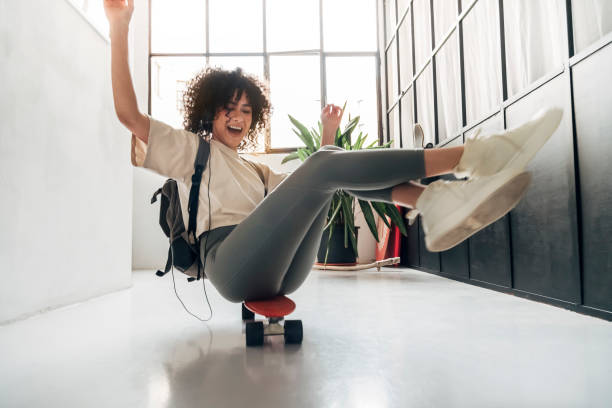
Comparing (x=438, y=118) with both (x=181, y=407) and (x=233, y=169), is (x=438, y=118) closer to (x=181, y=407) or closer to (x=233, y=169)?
(x=233, y=169)

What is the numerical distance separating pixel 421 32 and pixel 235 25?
8.00 feet

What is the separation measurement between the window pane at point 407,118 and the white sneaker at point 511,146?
10.3ft

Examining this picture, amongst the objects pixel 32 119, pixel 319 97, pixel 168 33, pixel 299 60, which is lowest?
pixel 32 119

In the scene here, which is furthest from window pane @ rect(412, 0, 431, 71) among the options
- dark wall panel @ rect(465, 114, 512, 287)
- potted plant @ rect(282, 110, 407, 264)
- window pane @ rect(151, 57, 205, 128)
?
window pane @ rect(151, 57, 205, 128)

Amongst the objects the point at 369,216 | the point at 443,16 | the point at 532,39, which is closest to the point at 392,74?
the point at 443,16

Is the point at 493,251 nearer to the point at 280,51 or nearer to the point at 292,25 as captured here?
the point at 280,51

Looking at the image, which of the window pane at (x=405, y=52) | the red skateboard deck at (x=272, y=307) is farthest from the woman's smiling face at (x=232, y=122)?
the window pane at (x=405, y=52)

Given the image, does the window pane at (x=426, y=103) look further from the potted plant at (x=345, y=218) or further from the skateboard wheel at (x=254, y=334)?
the skateboard wheel at (x=254, y=334)

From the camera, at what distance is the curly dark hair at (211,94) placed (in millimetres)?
1396

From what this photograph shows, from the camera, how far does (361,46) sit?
5.11 m

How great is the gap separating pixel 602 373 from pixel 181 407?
880mm

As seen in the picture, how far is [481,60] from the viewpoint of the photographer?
8.25ft

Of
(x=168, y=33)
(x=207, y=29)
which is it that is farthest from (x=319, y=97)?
(x=168, y=33)

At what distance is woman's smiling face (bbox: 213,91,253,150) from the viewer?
1.37m
